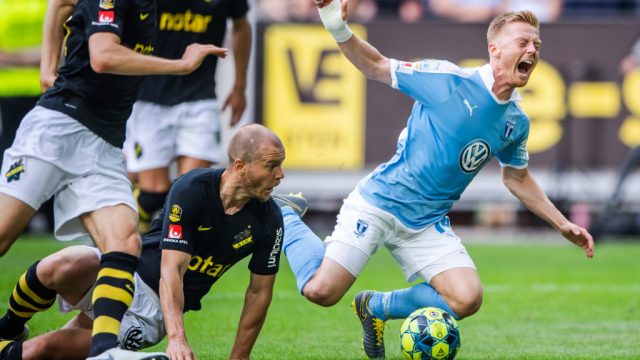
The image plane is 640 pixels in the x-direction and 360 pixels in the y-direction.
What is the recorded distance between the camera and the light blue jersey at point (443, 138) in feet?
21.6

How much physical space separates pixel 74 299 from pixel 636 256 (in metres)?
9.25

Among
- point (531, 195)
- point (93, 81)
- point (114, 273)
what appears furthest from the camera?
point (531, 195)

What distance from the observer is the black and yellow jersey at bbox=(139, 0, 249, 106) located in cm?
882

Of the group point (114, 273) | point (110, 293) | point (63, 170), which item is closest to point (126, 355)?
point (110, 293)

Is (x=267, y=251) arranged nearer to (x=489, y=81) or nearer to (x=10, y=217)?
(x=10, y=217)

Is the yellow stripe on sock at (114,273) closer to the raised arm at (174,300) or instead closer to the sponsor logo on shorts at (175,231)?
the raised arm at (174,300)

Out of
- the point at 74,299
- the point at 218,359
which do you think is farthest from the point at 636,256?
the point at 74,299

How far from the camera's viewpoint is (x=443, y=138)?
263 inches

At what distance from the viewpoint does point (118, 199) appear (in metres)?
5.77

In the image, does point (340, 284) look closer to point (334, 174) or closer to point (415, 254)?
point (415, 254)

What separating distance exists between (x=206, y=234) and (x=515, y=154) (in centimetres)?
218

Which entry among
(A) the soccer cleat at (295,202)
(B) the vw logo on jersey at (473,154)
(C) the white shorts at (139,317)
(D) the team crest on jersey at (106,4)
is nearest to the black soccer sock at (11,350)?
(C) the white shorts at (139,317)

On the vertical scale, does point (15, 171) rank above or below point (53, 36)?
below

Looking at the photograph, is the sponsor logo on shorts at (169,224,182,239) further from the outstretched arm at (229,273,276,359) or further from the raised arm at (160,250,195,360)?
the outstretched arm at (229,273,276,359)
